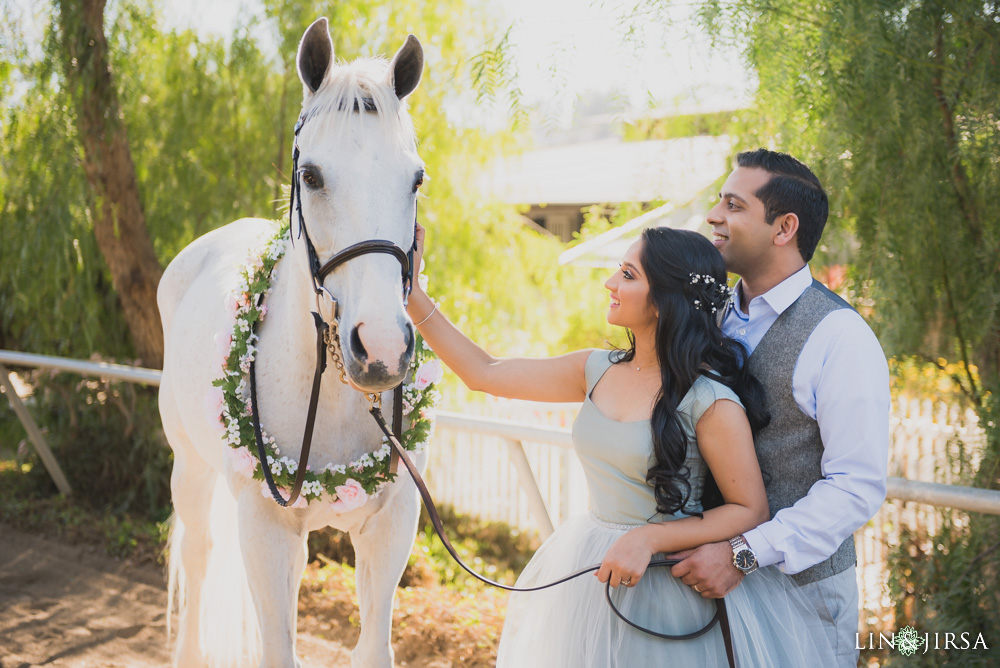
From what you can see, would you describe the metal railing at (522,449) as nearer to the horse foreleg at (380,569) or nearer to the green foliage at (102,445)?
the green foliage at (102,445)

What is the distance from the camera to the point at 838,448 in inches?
66.9

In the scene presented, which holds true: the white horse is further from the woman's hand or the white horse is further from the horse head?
the woman's hand

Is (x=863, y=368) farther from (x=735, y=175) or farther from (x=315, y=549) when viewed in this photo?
(x=315, y=549)

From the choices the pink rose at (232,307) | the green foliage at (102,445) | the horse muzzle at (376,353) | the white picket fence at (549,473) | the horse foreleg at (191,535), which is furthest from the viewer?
the green foliage at (102,445)

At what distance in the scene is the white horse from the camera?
5.66ft

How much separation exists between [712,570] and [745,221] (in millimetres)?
842

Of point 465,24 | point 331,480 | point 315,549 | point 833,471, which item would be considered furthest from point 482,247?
point 833,471

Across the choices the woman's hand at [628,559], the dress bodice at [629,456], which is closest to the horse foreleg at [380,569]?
the dress bodice at [629,456]

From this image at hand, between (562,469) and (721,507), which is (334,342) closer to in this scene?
(721,507)

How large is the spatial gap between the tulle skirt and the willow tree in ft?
4.49

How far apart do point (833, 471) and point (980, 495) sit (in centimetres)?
70

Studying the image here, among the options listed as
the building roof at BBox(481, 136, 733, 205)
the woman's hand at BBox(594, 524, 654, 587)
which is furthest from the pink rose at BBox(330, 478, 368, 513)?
the building roof at BBox(481, 136, 733, 205)

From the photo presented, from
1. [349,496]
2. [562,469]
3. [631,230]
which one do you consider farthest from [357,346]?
[631,230]

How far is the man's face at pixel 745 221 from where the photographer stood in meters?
1.90
